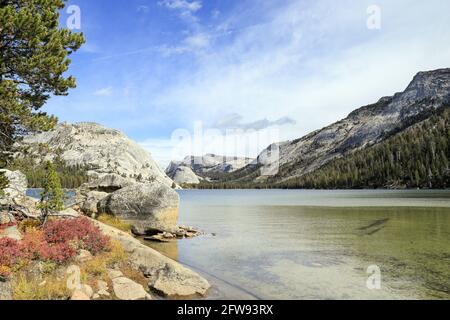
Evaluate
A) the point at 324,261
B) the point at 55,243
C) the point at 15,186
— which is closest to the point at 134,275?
the point at 55,243

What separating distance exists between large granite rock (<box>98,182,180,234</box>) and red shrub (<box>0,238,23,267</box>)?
19.8 meters

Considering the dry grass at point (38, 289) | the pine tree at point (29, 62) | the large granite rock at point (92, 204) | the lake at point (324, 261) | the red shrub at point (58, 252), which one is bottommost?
the lake at point (324, 261)

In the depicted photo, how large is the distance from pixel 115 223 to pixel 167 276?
2024cm

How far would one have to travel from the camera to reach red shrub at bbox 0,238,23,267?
556 inches

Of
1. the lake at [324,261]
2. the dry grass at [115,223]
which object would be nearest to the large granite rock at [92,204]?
the dry grass at [115,223]

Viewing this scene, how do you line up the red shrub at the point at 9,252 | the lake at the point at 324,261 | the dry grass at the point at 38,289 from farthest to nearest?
the lake at the point at 324,261, the red shrub at the point at 9,252, the dry grass at the point at 38,289

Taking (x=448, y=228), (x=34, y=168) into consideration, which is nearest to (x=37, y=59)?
(x=34, y=168)

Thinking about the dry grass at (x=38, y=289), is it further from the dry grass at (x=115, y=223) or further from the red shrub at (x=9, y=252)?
the dry grass at (x=115, y=223)

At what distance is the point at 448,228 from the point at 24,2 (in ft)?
122

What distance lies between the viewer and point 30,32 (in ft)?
57.7

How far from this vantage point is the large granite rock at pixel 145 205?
36.3m

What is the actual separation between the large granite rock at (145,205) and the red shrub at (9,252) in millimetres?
19837
